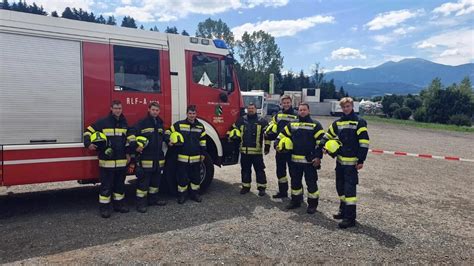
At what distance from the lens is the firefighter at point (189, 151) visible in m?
A: 6.05

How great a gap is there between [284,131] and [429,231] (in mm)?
2623

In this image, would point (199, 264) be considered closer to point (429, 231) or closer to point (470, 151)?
point (429, 231)

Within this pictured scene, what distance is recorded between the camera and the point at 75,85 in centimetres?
532

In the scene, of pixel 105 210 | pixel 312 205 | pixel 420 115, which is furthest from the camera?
pixel 420 115

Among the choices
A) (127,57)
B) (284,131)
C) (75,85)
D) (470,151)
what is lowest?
(470,151)

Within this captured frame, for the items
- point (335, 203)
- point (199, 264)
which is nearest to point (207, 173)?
point (335, 203)

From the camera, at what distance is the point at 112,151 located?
5281 mm

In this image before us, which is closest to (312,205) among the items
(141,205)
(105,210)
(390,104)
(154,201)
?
(154,201)

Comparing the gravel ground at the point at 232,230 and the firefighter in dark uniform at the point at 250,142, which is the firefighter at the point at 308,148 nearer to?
the gravel ground at the point at 232,230

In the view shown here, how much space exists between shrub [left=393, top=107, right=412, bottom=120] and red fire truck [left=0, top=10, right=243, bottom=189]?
125 feet

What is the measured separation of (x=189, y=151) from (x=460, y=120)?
111 feet

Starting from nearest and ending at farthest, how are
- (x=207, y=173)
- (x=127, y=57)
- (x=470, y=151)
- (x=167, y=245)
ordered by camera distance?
1. (x=167, y=245)
2. (x=127, y=57)
3. (x=207, y=173)
4. (x=470, y=151)

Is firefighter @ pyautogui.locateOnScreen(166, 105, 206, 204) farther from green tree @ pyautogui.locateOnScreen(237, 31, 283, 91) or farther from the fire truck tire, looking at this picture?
green tree @ pyautogui.locateOnScreen(237, 31, 283, 91)

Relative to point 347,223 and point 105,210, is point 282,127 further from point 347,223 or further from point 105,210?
point 105,210
